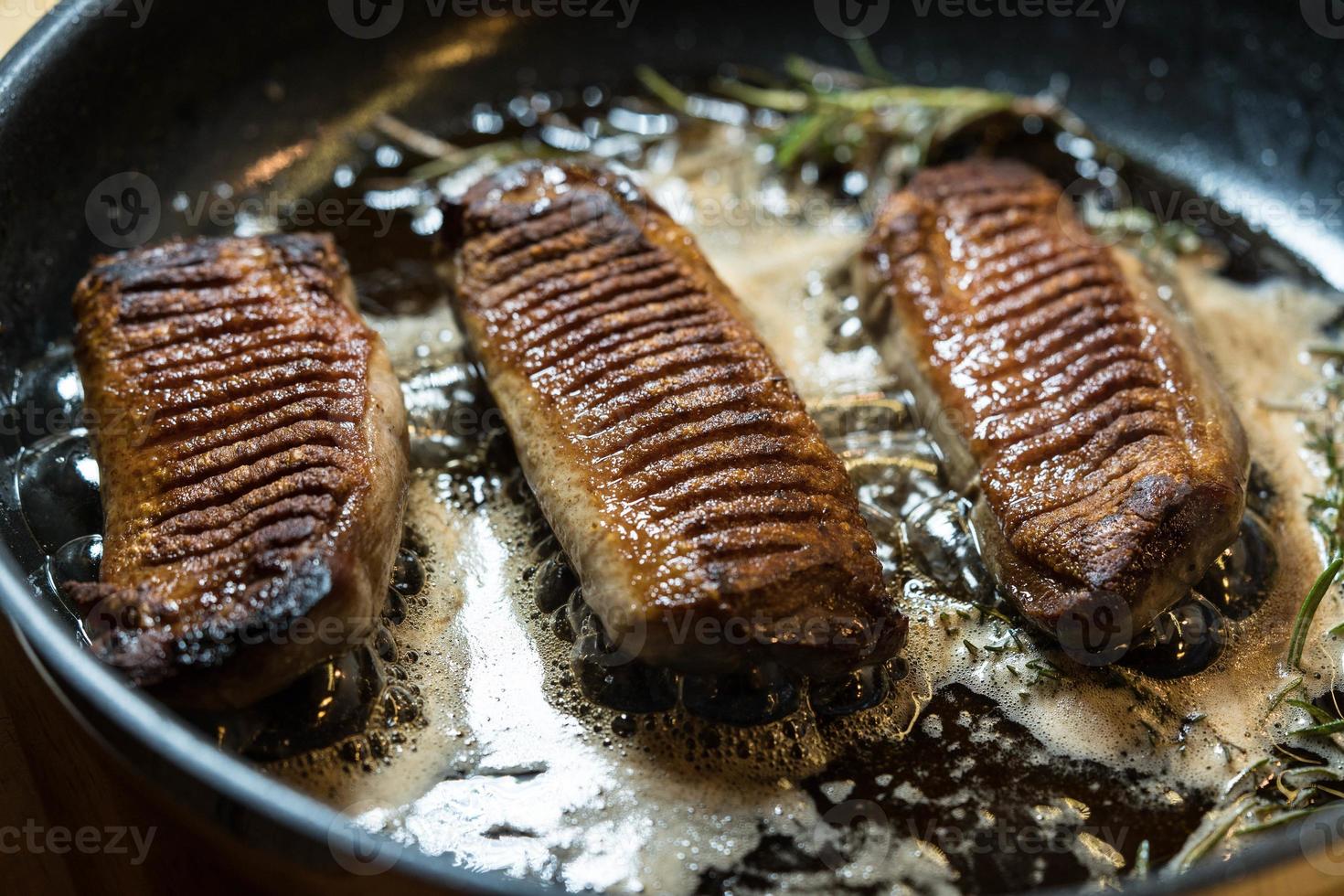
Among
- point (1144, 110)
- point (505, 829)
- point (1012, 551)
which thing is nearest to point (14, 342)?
point (505, 829)

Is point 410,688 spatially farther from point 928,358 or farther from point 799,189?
point 799,189

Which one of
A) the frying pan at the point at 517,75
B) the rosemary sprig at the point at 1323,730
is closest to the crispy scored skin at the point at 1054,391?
the rosemary sprig at the point at 1323,730

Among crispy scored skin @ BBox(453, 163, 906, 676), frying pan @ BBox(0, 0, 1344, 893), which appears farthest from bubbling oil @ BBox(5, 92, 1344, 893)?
frying pan @ BBox(0, 0, 1344, 893)

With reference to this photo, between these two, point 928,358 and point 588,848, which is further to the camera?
point 928,358

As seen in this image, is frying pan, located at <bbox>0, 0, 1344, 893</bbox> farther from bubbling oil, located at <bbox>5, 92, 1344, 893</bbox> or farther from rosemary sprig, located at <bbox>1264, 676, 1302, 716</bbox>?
rosemary sprig, located at <bbox>1264, 676, 1302, 716</bbox>

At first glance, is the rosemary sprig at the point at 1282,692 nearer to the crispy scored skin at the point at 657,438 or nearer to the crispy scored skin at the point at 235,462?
the crispy scored skin at the point at 657,438

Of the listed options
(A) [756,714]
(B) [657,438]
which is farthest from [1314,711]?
(B) [657,438]

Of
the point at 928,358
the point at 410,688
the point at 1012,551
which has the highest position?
the point at 928,358
